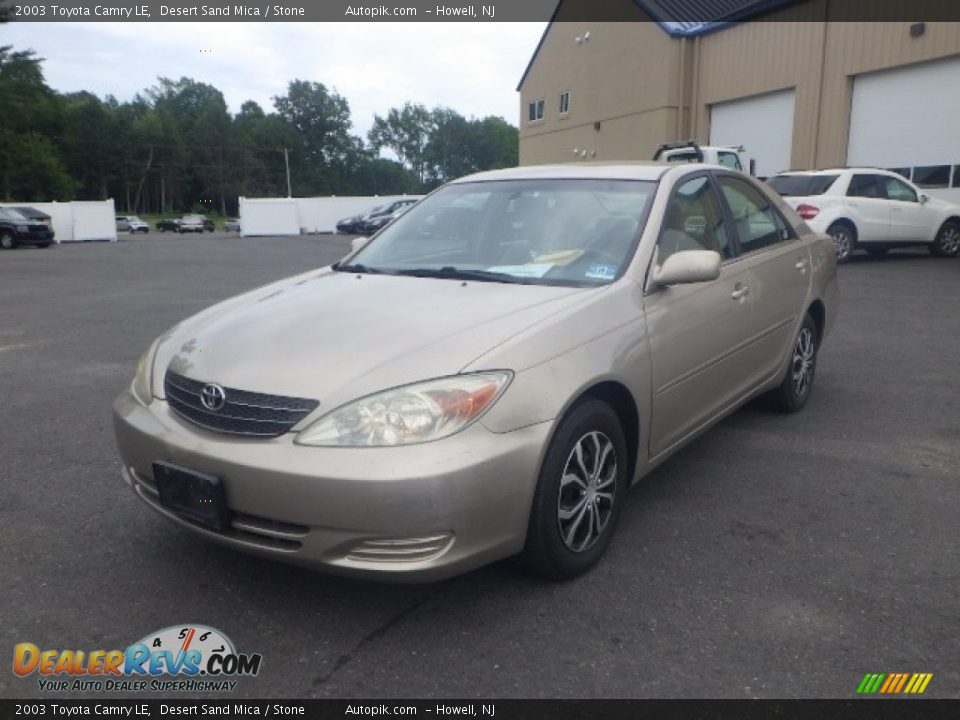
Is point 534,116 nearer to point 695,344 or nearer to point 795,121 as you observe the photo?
point 795,121

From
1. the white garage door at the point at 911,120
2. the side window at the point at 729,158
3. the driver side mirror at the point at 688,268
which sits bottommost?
the driver side mirror at the point at 688,268

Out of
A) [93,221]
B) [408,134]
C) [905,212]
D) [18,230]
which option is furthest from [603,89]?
[408,134]

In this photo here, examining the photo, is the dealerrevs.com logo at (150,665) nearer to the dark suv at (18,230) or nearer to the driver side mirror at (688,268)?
the driver side mirror at (688,268)

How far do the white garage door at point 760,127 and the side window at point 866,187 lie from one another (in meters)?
7.52

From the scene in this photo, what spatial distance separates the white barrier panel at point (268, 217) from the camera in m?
40.4

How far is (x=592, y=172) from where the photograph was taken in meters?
4.04

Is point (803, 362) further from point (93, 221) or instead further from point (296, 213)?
point (296, 213)

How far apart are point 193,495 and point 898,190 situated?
49.2ft

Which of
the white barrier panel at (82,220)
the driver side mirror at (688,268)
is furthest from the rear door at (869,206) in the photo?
the white barrier panel at (82,220)

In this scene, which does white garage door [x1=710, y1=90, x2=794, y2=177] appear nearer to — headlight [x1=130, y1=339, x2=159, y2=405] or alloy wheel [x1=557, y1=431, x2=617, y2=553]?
alloy wheel [x1=557, y1=431, x2=617, y2=553]

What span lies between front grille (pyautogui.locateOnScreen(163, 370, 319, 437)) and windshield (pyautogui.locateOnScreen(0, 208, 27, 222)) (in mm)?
27855

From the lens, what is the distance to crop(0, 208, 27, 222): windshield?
26045mm

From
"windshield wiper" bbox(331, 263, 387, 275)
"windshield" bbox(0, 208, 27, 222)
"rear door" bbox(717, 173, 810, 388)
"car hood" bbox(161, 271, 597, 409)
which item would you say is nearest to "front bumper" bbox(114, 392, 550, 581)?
"car hood" bbox(161, 271, 597, 409)

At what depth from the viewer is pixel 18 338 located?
27.2ft
